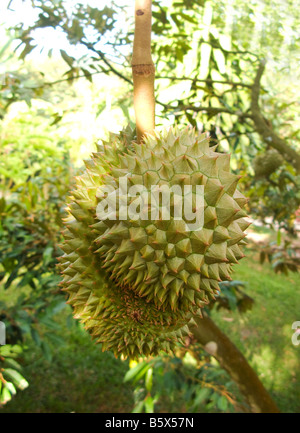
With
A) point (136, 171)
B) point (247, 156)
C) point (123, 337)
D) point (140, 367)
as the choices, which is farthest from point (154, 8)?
point (140, 367)

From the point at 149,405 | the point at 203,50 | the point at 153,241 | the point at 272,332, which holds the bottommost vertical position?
the point at 272,332

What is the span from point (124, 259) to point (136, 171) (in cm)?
28

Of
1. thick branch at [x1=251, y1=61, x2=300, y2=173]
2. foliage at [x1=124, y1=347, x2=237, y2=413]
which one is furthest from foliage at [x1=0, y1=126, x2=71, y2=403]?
thick branch at [x1=251, y1=61, x2=300, y2=173]

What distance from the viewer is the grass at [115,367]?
3629 mm

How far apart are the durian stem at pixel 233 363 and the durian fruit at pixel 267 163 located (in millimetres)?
1500

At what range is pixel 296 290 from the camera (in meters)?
4.89

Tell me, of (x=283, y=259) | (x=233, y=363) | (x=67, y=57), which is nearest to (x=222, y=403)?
(x=233, y=363)

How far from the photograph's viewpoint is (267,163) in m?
3.05

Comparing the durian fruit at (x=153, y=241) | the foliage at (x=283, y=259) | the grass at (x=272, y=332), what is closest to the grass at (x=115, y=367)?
→ the grass at (x=272, y=332)

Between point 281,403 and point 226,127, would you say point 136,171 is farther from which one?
point 281,403

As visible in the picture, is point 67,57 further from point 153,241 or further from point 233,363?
point 233,363

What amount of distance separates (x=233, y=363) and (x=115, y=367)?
2355 mm

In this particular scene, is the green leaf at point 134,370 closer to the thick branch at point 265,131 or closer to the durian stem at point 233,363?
the durian stem at point 233,363

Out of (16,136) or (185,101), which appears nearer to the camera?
(185,101)
